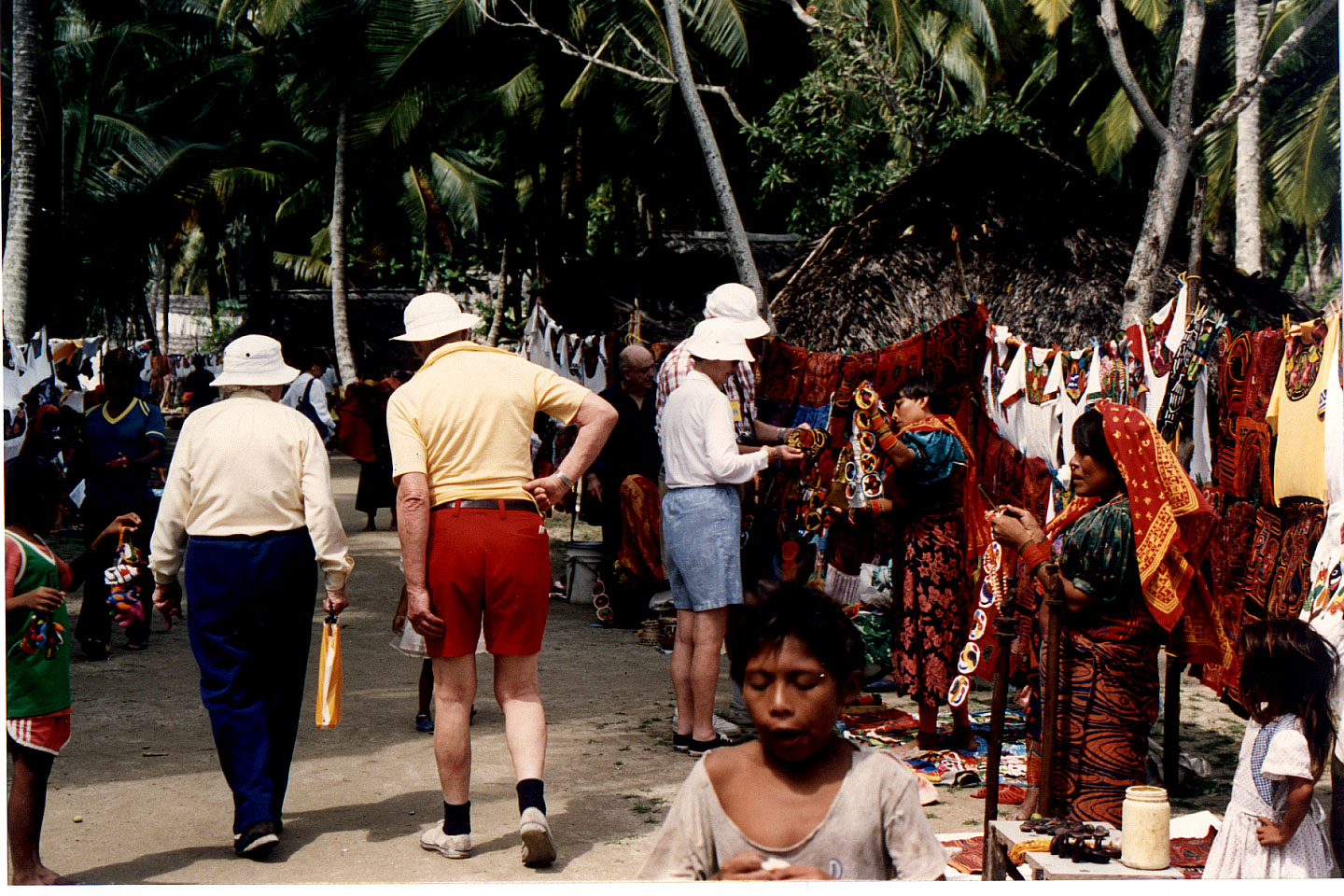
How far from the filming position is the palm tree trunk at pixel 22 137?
12.1 meters

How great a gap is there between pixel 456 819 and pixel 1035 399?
11.5 feet

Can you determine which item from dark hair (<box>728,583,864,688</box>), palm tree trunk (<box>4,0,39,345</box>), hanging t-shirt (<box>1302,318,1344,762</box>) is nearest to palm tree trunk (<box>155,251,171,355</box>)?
palm tree trunk (<box>4,0,39,345</box>)

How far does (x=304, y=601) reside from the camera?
14.8 ft

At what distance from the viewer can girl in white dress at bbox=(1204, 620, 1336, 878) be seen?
3.45 metres

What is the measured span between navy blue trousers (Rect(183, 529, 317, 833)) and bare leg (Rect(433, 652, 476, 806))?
585 mm

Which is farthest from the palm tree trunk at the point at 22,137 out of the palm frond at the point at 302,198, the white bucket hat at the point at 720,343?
the palm frond at the point at 302,198

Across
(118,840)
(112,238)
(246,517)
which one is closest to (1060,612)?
(246,517)

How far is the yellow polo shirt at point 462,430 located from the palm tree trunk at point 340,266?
1830 cm

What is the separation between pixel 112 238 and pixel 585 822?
23243mm

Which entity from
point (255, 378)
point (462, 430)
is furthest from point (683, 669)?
point (255, 378)

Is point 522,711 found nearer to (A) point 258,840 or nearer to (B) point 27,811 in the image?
(A) point 258,840

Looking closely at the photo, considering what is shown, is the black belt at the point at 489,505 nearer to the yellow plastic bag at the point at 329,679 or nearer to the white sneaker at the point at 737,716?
the yellow plastic bag at the point at 329,679

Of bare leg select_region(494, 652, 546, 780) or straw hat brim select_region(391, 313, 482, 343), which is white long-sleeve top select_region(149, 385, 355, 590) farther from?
bare leg select_region(494, 652, 546, 780)

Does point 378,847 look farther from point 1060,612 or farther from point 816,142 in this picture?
point 816,142
